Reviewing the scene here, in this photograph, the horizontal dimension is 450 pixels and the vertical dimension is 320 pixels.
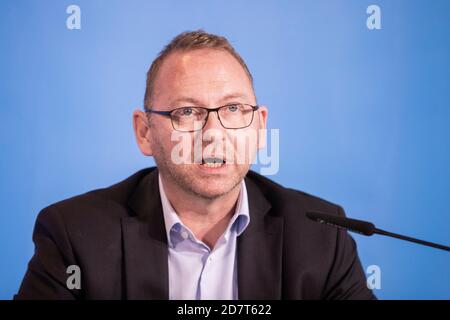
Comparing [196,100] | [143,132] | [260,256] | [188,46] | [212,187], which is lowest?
[260,256]

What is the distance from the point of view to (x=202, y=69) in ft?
5.77

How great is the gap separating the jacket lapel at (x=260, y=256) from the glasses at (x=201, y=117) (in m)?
0.34

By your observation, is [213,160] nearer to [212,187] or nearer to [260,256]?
[212,187]

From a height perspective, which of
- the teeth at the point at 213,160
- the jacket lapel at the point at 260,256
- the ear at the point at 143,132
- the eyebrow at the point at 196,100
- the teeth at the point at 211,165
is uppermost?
the eyebrow at the point at 196,100

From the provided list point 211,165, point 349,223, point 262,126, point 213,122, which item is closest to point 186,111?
point 213,122

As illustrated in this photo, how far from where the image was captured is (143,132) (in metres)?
1.94

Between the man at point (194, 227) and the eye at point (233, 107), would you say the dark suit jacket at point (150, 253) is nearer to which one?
the man at point (194, 227)

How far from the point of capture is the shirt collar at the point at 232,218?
5.96 feet

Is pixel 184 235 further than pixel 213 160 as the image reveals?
Yes

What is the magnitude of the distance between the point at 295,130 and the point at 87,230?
38.3 inches

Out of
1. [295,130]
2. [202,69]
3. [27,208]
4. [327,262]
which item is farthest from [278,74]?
[27,208]

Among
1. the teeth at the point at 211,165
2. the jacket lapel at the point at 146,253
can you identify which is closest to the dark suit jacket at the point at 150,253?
the jacket lapel at the point at 146,253

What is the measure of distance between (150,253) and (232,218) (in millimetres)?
313

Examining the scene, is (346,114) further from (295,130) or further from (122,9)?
(122,9)
